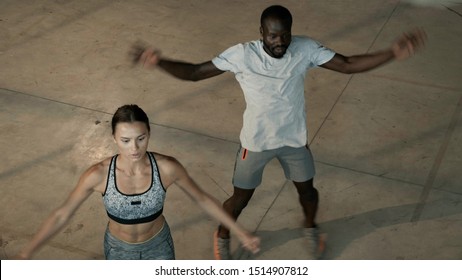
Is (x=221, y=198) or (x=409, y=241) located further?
(x=221, y=198)

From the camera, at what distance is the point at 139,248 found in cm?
464

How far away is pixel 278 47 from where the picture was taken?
5.07 m

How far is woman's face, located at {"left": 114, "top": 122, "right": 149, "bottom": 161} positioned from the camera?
4398 millimetres

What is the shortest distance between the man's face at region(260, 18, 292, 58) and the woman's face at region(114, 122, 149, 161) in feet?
3.72

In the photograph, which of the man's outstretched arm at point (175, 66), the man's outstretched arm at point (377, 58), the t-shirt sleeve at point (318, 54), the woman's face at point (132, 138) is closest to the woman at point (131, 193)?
the woman's face at point (132, 138)

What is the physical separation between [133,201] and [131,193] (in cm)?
5

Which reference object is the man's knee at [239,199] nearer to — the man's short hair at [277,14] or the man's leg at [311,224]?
the man's leg at [311,224]

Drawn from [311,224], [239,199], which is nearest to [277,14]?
[239,199]

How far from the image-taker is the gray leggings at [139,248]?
15.2ft

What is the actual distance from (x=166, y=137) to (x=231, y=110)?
80cm

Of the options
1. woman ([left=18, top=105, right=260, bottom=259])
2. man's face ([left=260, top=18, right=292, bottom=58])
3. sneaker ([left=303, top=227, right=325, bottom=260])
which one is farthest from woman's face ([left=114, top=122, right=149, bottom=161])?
sneaker ([left=303, top=227, right=325, bottom=260])

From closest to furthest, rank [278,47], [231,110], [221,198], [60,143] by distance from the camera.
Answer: [278,47]
[221,198]
[60,143]
[231,110]

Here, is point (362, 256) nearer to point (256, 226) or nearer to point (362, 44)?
point (256, 226)

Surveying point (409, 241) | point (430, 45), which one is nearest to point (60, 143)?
point (409, 241)
